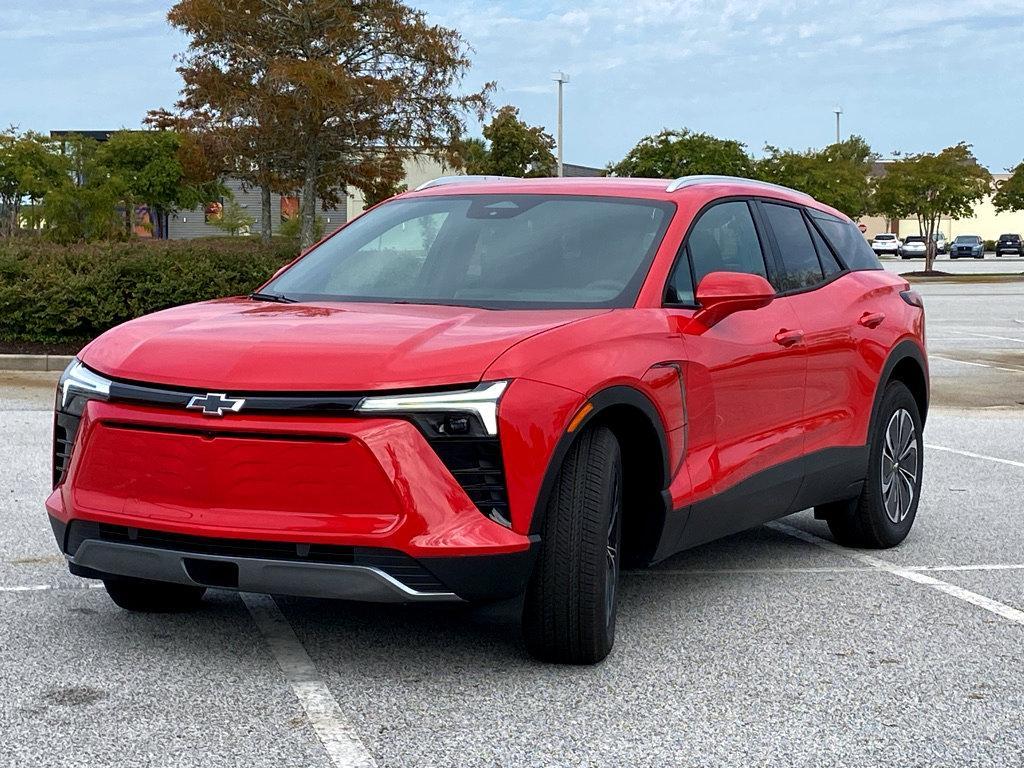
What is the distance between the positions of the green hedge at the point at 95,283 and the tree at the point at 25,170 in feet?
143

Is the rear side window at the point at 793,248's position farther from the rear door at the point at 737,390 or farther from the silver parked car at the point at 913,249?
the silver parked car at the point at 913,249

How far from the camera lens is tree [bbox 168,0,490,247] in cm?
3228

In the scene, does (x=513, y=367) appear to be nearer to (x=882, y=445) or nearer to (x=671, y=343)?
(x=671, y=343)

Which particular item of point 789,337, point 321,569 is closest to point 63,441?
point 321,569

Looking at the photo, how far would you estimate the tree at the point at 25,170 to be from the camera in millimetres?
59812

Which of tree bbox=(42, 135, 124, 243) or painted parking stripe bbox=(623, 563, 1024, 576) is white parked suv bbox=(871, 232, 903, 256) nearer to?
tree bbox=(42, 135, 124, 243)

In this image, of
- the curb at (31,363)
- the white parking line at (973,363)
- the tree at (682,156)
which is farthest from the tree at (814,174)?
the curb at (31,363)

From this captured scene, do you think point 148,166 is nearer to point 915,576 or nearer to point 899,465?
point 899,465

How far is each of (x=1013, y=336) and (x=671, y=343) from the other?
Answer: 2080 cm

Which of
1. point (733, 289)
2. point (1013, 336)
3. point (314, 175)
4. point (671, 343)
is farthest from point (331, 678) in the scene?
point (314, 175)

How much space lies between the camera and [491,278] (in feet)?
19.0

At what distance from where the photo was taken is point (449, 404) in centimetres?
452

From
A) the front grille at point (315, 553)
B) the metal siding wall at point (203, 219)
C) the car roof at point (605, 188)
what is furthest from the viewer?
the metal siding wall at point (203, 219)

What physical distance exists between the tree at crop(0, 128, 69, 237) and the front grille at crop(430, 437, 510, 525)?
2271 inches
